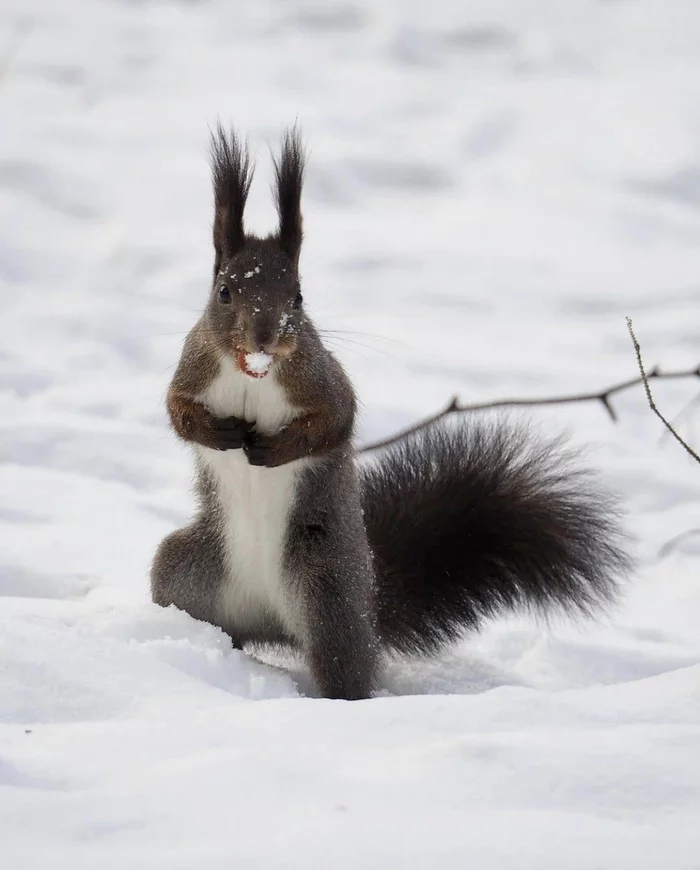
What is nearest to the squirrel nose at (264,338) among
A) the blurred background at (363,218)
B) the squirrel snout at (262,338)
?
the squirrel snout at (262,338)

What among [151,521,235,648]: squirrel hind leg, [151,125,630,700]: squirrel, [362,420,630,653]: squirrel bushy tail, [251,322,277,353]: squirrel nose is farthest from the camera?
[362,420,630,653]: squirrel bushy tail

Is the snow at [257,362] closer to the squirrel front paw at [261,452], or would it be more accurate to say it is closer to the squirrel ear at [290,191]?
the squirrel front paw at [261,452]

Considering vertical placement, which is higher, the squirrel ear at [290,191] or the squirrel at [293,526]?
the squirrel ear at [290,191]

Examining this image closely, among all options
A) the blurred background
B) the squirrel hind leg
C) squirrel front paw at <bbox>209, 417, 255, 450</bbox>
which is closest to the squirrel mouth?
squirrel front paw at <bbox>209, 417, 255, 450</bbox>

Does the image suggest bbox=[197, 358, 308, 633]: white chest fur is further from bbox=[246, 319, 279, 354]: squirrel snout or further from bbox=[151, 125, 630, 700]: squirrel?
bbox=[246, 319, 279, 354]: squirrel snout

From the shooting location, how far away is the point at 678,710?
1691 millimetres

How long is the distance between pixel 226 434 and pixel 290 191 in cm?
51

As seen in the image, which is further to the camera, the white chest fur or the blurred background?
the blurred background

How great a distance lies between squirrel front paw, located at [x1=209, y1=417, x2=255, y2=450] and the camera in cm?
233

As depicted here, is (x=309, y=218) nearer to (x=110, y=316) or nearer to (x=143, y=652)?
(x=110, y=316)

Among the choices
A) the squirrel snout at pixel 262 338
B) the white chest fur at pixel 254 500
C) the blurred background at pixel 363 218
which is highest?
the squirrel snout at pixel 262 338

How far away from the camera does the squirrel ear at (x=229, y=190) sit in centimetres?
242

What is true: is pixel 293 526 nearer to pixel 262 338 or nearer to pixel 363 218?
pixel 262 338

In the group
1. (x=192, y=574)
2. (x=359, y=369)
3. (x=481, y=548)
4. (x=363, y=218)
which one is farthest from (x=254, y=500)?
(x=363, y=218)
